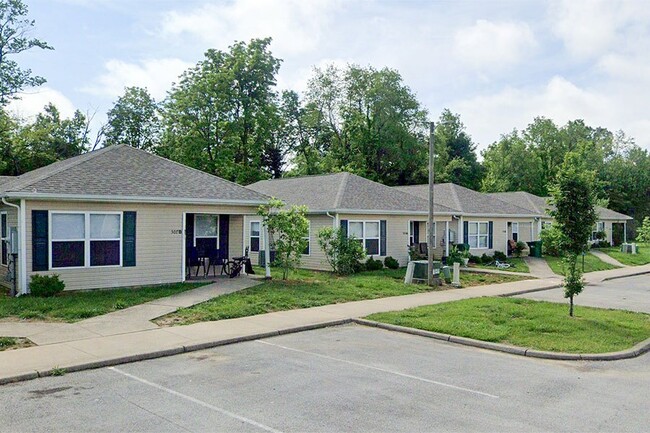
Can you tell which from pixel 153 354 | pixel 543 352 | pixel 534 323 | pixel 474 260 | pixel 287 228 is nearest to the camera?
pixel 153 354

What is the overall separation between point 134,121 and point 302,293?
36882mm

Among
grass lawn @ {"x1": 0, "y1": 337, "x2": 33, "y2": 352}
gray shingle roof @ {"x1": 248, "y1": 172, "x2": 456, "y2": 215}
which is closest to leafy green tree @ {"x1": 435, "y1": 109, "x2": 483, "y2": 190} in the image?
gray shingle roof @ {"x1": 248, "y1": 172, "x2": 456, "y2": 215}

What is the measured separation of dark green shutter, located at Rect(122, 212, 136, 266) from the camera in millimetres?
16203

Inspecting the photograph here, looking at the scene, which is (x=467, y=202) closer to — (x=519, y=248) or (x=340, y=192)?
(x=519, y=248)

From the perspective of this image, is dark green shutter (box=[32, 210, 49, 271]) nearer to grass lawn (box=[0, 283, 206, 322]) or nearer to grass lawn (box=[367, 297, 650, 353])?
grass lawn (box=[0, 283, 206, 322])

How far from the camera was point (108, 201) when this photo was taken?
1576 centimetres

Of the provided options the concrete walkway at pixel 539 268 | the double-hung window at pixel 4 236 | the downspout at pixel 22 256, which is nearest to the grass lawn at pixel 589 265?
the concrete walkway at pixel 539 268

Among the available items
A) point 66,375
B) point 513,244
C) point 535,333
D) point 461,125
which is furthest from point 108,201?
point 461,125

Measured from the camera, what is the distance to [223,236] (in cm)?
2019

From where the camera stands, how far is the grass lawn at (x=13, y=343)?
9.47 m

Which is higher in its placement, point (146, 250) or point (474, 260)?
point (146, 250)

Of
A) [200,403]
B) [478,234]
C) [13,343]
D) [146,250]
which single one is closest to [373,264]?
[478,234]

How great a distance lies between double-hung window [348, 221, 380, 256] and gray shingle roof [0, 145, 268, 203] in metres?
5.33

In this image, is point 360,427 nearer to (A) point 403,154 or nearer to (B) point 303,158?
(A) point 403,154
